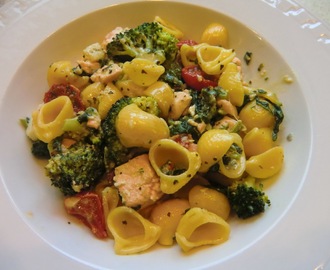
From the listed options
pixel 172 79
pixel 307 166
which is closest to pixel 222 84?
pixel 172 79

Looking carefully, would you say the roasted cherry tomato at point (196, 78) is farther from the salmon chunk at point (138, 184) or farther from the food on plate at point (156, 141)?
the salmon chunk at point (138, 184)

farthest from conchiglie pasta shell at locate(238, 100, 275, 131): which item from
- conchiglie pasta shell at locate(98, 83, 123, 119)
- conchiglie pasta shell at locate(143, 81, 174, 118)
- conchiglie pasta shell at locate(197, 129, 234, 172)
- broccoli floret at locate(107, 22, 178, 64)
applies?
conchiglie pasta shell at locate(98, 83, 123, 119)

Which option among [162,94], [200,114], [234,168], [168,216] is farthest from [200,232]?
[162,94]

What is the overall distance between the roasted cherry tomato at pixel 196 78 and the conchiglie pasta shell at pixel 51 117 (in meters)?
0.56

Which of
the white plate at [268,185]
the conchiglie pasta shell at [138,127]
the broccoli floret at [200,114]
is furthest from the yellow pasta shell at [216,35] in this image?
the conchiglie pasta shell at [138,127]

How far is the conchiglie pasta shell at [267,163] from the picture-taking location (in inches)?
66.4

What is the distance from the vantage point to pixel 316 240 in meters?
1.36

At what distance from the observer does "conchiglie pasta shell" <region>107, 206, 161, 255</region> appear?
1564 millimetres

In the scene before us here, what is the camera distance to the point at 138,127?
159 centimetres

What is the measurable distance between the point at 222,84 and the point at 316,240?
0.81 metres

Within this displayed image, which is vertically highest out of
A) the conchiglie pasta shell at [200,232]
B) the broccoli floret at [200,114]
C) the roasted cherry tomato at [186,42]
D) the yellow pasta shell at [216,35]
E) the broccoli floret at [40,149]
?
the yellow pasta shell at [216,35]

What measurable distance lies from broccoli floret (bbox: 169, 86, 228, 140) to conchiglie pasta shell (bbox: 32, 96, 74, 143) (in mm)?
461

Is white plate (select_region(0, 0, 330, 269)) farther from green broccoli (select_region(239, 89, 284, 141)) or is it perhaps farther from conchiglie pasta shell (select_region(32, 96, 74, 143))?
conchiglie pasta shell (select_region(32, 96, 74, 143))

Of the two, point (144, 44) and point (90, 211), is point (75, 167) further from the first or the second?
point (144, 44)
